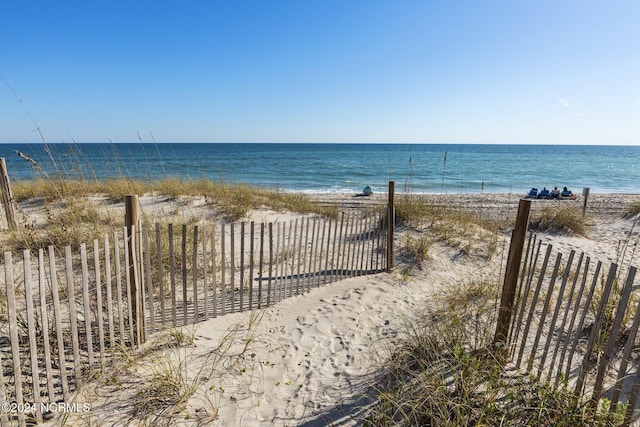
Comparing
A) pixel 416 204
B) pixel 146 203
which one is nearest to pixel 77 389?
pixel 416 204

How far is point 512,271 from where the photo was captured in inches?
117

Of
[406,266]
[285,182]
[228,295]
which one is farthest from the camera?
[285,182]

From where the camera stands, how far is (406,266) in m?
5.93

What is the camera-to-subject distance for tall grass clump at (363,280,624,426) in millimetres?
2148

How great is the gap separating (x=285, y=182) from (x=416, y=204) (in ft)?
56.2

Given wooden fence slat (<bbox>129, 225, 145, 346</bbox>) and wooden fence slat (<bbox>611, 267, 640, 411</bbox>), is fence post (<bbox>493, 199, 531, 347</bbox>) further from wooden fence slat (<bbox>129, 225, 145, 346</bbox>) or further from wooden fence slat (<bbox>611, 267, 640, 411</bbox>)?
wooden fence slat (<bbox>129, 225, 145, 346</bbox>)

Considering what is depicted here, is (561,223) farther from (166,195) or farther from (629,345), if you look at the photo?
(166,195)

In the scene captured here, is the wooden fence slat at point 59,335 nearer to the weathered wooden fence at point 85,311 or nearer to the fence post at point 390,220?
the weathered wooden fence at point 85,311

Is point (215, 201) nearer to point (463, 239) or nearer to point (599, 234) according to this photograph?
point (463, 239)

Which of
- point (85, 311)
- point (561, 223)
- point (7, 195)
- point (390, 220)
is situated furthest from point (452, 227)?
point (7, 195)

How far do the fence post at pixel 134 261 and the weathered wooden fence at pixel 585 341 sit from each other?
353 centimetres

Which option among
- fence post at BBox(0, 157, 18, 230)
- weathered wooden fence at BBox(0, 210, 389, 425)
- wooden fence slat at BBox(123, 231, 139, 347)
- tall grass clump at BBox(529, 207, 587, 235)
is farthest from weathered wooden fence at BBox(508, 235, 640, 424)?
fence post at BBox(0, 157, 18, 230)

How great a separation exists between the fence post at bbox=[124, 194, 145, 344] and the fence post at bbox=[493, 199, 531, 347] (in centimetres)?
339

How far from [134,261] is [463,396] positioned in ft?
Result: 10.0
